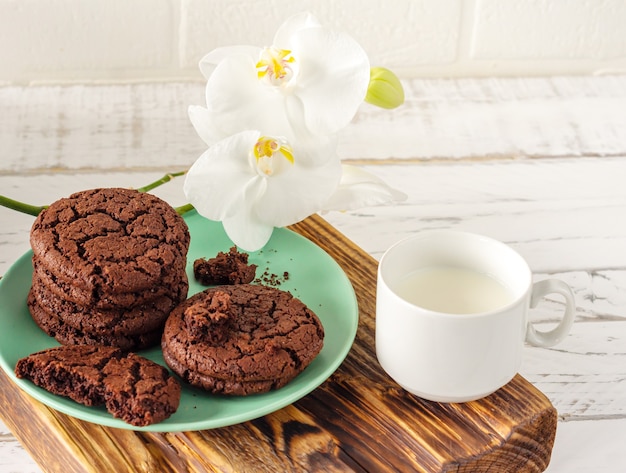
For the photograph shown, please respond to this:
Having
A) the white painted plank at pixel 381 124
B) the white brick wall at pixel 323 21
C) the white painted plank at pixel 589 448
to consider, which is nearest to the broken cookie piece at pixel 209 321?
the white painted plank at pixel 589 448

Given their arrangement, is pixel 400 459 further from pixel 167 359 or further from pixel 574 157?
pixel 574 157

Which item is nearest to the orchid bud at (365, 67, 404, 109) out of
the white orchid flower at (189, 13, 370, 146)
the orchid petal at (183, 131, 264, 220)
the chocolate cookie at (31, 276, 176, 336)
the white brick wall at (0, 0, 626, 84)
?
the white orchid flower at (189, 13, 370, 146)

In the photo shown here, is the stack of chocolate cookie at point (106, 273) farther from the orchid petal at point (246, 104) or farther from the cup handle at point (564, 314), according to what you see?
the cup handle at point (564, 314)

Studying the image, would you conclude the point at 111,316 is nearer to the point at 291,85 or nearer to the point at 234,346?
the point at 234,346

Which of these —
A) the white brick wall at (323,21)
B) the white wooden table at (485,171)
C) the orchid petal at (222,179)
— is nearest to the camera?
the orchid petal at (222,179)

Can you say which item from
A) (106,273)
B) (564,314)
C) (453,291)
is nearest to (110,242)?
(106,273)

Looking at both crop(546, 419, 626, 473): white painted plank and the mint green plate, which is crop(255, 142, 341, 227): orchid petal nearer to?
the mint green plate

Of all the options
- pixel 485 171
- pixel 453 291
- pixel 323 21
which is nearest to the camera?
pixel 453 291
